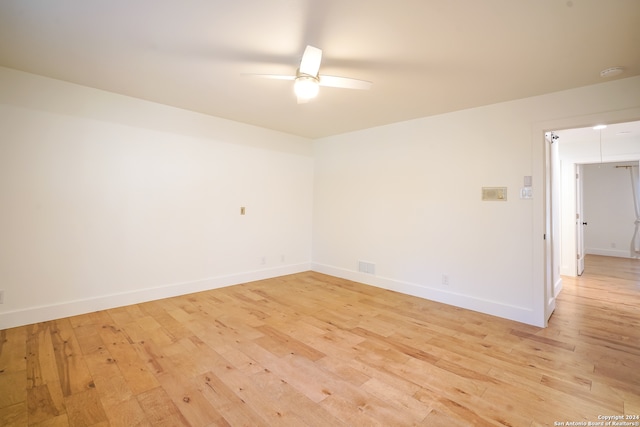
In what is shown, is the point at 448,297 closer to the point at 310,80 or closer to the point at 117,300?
the point at 310,80

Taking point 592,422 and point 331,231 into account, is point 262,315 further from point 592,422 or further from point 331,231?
point 592,422

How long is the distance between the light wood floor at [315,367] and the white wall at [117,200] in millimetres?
401

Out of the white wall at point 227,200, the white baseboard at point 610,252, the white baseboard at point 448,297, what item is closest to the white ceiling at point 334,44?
the white wall at point 227,200

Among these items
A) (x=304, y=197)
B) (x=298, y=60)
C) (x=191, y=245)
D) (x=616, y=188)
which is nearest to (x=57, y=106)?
(x=191, y=245)

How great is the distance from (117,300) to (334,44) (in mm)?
3637

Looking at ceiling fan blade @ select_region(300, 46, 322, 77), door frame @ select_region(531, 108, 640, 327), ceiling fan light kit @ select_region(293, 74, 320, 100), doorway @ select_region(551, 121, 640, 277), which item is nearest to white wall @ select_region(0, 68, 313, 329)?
ceiling fan light kit @ select_region(293, 74, 320, 100)

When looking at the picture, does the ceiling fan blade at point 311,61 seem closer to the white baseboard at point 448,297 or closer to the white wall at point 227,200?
the white wall at point 227,200

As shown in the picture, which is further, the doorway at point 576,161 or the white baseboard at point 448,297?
the doorway at point 576,161

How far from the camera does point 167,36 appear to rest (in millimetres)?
2070

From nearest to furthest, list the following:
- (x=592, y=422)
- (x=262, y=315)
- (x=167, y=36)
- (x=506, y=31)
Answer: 1. (x=592, y=422)
2. (x=506, y=31)
3. (x=167, y=36)
4. (x=262, y=315)

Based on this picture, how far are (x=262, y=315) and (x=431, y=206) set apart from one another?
2.61 meters

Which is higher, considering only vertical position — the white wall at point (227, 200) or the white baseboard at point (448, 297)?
the white wall at point (227, 200)

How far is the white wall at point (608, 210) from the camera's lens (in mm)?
7044

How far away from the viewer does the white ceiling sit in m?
1.73
